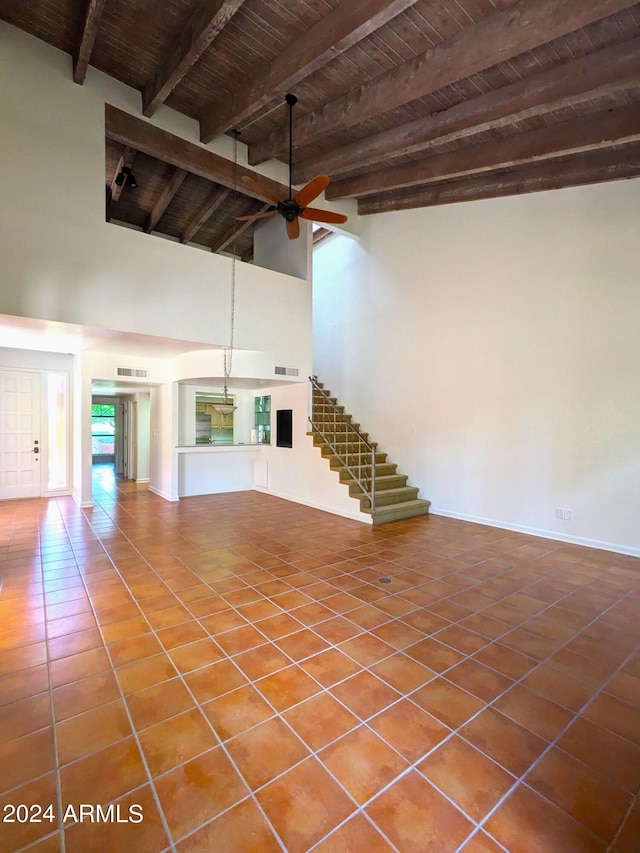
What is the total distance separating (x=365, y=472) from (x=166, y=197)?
557cm

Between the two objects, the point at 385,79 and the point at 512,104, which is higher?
the point at 385,79

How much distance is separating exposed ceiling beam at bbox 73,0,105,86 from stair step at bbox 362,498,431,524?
6102 millimetres

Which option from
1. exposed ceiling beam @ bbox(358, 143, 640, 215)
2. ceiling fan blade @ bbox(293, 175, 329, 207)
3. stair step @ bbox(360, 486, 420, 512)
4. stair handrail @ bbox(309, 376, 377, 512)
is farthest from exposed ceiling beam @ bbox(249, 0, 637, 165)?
stair step @ bbox(360, 486, 420, 512)

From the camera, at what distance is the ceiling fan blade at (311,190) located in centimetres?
405

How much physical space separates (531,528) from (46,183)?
23.6ft

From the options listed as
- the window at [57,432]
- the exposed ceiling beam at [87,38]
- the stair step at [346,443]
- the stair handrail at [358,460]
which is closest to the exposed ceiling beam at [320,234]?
the stair handrail at [358,460]

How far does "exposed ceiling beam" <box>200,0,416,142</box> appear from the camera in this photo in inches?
127

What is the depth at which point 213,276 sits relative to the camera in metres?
5.75

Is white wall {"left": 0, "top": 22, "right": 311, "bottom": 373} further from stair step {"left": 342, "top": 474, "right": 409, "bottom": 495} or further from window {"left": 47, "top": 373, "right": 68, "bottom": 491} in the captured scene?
window {"left": 47, "top": 373, "right": 68, "bottom": 491}

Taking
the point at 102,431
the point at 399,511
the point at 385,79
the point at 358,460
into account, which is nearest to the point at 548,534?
the point at 399,511

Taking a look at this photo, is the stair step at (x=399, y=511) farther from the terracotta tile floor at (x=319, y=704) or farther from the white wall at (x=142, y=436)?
the white wall at (x=142, y=436)

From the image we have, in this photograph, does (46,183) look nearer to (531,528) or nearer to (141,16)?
(141,16)

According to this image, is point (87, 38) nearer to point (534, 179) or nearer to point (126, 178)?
point (126, 178)

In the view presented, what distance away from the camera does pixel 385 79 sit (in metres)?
4.21
